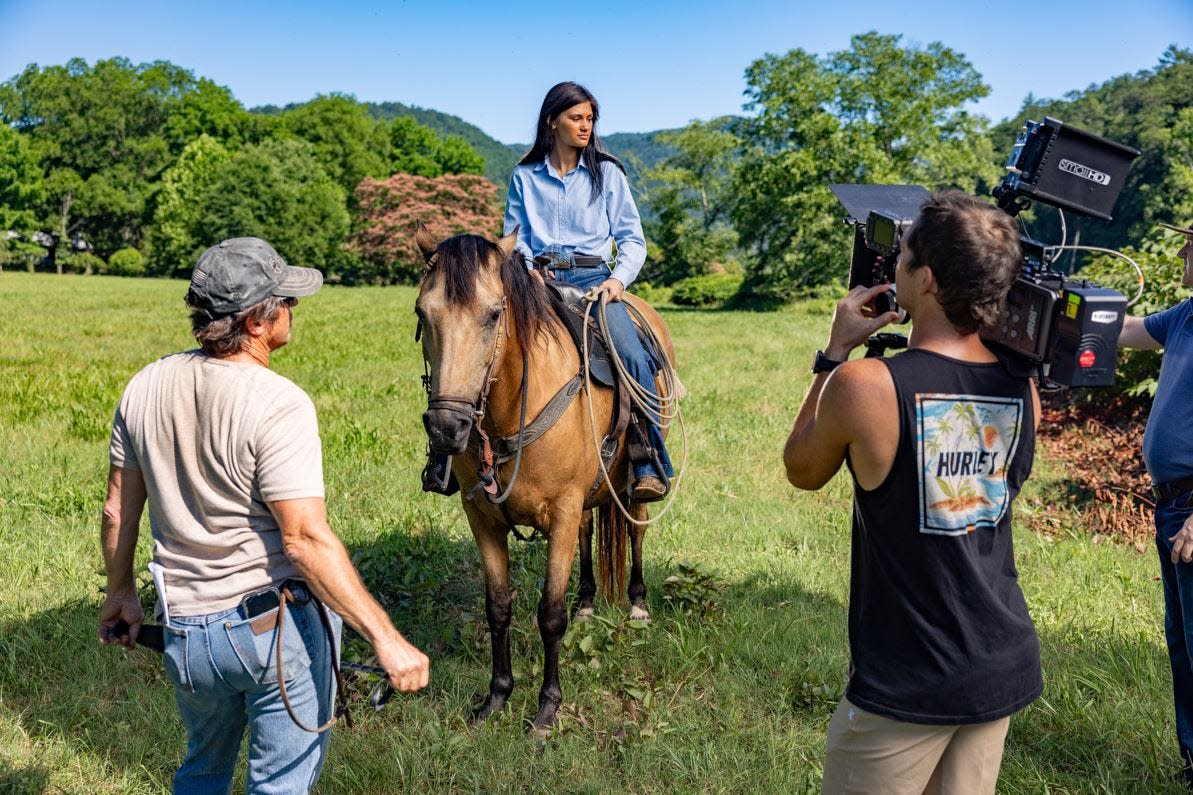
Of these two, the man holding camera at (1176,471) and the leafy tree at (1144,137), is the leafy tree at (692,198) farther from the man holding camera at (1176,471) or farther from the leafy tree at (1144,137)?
the man holding camera at (1176,471)

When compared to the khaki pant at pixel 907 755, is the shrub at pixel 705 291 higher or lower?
lower

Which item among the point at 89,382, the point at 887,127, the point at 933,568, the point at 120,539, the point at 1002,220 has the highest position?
the point at 887,127

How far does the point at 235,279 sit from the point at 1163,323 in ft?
11.8

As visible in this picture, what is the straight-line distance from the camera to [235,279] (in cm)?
234

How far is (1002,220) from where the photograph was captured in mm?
1947

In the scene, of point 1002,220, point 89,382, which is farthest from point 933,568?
point 89,382

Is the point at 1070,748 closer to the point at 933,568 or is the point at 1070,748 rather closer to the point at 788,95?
the point at 933,568

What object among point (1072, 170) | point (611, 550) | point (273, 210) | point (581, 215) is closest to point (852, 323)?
point (1072, 170)

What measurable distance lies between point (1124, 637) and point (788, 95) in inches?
1363

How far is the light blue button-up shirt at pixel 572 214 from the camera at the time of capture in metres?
4.97

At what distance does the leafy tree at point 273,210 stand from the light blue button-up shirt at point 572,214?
52.7 metres

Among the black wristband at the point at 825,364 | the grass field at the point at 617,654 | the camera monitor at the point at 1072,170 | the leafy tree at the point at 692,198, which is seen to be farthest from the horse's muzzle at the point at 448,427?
the leafy tree at the point at 692,198

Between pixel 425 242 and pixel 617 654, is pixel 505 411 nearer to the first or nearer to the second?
pixel 425 242

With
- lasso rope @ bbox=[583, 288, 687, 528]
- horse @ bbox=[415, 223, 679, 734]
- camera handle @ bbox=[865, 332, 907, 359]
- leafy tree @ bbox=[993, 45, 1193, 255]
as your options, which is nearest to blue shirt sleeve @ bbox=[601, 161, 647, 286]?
lasso rope @ bbox=[583, 288, 687, 528]
